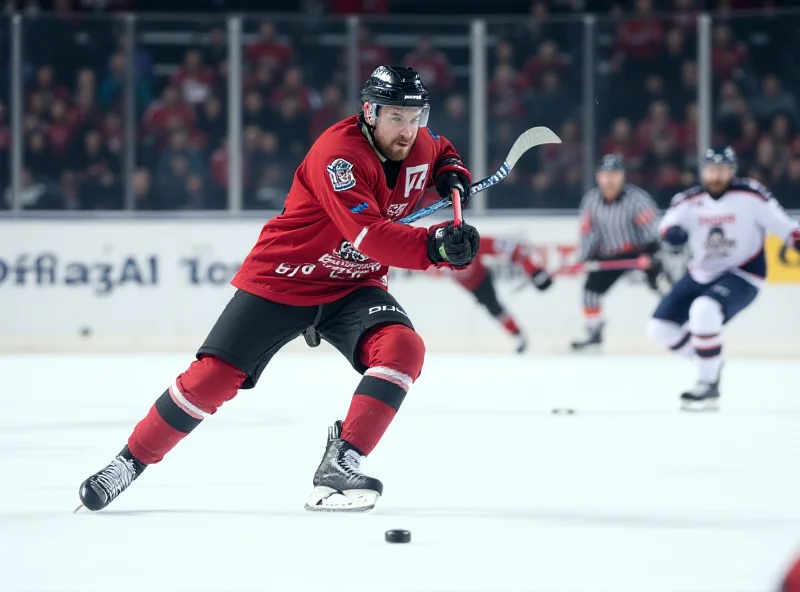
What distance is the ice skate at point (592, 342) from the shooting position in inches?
331

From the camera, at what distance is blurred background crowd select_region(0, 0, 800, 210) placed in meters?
8.47

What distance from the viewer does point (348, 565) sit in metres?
2.71

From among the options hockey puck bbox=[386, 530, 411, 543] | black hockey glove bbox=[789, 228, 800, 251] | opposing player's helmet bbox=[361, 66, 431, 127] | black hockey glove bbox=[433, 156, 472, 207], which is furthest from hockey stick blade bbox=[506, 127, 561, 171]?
black hockey glove bbox=[789, 228, 800, 251]

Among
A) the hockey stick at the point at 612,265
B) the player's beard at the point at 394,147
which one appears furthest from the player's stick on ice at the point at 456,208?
the hockey stick at the point at 612,265

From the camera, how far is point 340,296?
11.4 feet

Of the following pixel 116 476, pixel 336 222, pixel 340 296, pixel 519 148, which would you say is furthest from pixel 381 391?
pixel 519 148

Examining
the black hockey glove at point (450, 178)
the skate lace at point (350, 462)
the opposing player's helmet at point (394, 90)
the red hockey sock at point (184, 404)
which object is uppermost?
the opposing player's helmet at point (394, 90)

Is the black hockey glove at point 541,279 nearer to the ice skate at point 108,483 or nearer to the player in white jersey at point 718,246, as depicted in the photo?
the player in white jersey at point 718,246

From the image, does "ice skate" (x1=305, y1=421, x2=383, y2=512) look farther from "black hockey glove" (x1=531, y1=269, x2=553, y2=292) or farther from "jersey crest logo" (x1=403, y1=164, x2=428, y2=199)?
"black hockey glove" (x1=531, y1=269, x2=553, y2=292)

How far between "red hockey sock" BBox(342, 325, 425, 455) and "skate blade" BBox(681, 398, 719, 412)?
2.60m

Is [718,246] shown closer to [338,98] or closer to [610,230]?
[610,230]

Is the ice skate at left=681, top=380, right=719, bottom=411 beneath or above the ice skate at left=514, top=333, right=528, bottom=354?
above

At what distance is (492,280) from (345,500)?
530cm

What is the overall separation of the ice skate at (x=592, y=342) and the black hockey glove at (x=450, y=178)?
16.2 ft
